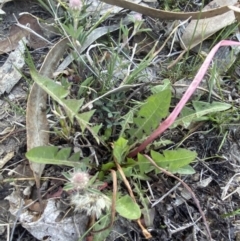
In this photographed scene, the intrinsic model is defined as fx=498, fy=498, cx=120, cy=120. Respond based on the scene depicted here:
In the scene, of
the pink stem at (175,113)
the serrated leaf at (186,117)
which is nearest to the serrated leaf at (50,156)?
the pink stem at (175,113)

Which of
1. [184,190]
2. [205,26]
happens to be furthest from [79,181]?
[205,26]

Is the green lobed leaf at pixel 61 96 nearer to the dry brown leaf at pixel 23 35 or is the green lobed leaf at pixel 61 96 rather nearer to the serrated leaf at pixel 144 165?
the serrated leaf at pixel 144 165

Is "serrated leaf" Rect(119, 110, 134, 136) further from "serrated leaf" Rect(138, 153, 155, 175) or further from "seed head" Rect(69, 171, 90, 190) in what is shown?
"seed head" Rect(69, 171, 90, 190)

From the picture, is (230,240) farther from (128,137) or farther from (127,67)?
(127,67)

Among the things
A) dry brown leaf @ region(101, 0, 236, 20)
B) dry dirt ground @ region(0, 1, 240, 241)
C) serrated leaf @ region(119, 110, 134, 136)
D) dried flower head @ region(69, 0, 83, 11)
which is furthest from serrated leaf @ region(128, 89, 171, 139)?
dry brown leaf @ region(101, 0, 236, 20)

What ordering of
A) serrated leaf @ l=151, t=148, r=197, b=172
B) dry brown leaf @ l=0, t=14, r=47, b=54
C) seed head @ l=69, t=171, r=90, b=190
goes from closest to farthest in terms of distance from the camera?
1. seed head @ l=69, t=171, r=90, b=190
2. serrated leaf @ l=151, t=148, r=197, b=172
3. dry brown leaf @ l=0, t=14, r=47, b=54
